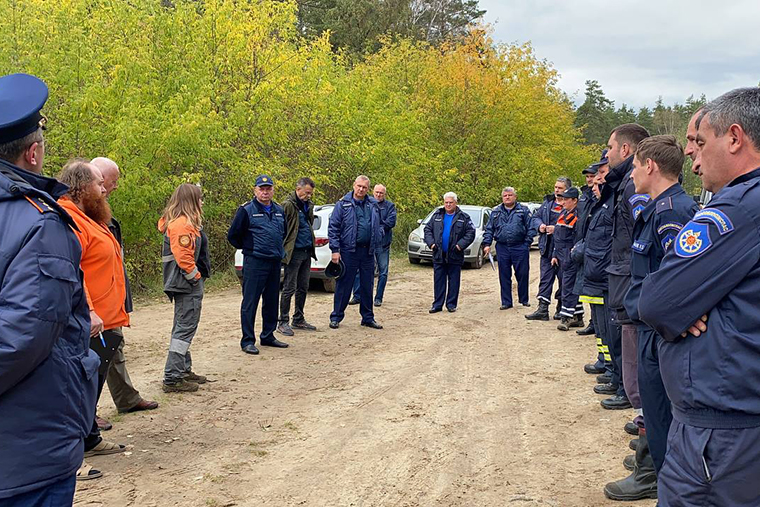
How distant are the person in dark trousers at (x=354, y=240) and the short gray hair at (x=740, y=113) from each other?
291 inches

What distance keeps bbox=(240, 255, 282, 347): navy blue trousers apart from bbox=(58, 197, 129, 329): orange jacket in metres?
3.06

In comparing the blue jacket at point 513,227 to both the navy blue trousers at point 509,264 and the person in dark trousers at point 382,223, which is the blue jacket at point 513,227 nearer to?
the navy blue trousers at point 509,264

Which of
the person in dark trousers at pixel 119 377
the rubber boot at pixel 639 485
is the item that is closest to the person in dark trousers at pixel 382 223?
the person in dark trousers at pixel 119 377

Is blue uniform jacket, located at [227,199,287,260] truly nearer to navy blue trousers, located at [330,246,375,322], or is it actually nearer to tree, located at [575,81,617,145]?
navy blue trousers, located at [330,246,375,322]

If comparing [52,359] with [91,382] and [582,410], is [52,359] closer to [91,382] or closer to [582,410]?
[91,382]

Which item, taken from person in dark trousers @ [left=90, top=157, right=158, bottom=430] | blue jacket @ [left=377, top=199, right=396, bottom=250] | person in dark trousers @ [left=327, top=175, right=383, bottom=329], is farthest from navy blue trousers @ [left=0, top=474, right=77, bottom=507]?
blue jacket @ [left=377, top=199, right=396, bottom=250]

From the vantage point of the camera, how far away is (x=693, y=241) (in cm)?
222

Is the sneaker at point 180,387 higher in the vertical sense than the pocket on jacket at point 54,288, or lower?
lower

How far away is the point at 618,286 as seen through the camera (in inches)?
186

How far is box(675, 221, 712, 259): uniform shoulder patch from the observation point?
7.17 ft

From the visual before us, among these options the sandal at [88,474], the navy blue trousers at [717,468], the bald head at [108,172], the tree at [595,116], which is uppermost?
the tree at [595,116]

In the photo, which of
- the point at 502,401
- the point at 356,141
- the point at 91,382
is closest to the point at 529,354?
the point at 502,401

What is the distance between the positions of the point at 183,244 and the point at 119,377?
1.35 metres

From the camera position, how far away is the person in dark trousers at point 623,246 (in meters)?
4.62
